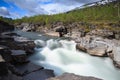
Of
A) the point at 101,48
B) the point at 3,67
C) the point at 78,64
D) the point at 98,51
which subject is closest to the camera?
the point at 3,67

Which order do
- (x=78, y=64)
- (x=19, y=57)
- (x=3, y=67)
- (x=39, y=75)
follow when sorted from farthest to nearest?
(x=78, y=64) < (x=19, y=57) < (x=39, y=75) < (x=3, y=67)

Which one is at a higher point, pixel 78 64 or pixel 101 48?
pixel 101 48

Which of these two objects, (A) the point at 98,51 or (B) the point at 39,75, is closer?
(B) the point at 39,75

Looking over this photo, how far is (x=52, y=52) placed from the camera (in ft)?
89.4

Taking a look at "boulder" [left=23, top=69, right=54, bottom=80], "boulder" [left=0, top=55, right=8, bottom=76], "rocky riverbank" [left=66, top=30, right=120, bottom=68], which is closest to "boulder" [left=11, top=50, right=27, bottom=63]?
"boulder" [left=23, top=69, right=54, bottom=80]

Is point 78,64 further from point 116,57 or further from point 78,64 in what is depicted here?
point 116,57

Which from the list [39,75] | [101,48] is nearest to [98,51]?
[101,48]

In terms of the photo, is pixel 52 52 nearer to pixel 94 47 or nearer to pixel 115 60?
pixel 94 47

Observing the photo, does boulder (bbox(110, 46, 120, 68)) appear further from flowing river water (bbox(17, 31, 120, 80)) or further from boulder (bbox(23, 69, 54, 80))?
boulder (bbox(23, 69, 54, 80))

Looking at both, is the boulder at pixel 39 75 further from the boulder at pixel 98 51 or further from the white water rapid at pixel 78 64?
the boulder at pixel 98 51

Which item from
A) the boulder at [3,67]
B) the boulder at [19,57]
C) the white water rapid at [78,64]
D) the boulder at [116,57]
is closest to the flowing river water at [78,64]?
the white water rapid at [78,64]

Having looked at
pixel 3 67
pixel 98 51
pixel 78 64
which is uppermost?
pixel 3 67

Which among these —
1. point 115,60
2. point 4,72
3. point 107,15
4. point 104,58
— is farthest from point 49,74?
point 107,15

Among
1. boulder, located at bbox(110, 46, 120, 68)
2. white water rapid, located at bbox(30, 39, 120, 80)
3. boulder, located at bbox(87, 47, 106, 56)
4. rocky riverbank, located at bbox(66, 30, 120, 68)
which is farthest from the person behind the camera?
boulder, located at bbox(87, 47, 106, 56)
